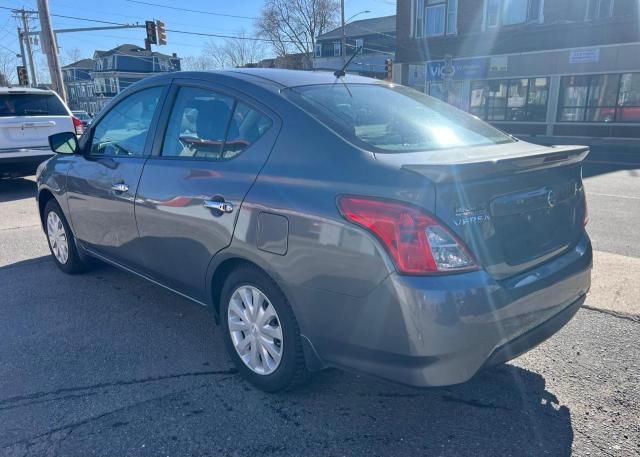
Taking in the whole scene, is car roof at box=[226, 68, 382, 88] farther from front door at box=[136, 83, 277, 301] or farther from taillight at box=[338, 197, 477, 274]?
taillight at box=[338, 197, 477, 274]

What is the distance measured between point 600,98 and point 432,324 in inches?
872

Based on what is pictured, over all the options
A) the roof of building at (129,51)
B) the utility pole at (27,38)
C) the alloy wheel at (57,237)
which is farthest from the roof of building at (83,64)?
the alloy wheel at (57,237)

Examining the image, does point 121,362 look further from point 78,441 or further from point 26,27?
point 26,27

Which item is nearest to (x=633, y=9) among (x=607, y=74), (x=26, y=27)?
(x=607, y=74)

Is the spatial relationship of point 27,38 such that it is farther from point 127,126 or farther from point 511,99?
point 127,126

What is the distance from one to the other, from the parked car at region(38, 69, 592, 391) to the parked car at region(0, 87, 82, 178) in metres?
6.41

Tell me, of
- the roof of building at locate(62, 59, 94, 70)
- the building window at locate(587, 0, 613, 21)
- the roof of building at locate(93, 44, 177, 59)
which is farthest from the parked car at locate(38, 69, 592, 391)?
the roof of building at locate(62, 59, 94, 70)

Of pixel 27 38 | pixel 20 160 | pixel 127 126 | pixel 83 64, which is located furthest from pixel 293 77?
pixel 83 64

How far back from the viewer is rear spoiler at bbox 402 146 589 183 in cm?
208

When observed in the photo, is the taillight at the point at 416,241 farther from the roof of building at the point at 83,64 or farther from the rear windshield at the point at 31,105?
→ the roof of building at the point at 83,64

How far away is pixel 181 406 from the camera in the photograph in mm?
2725

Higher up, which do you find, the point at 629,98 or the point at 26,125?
the point at 26,125

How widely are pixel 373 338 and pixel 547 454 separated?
99 cm

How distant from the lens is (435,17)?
25953 millimetres
